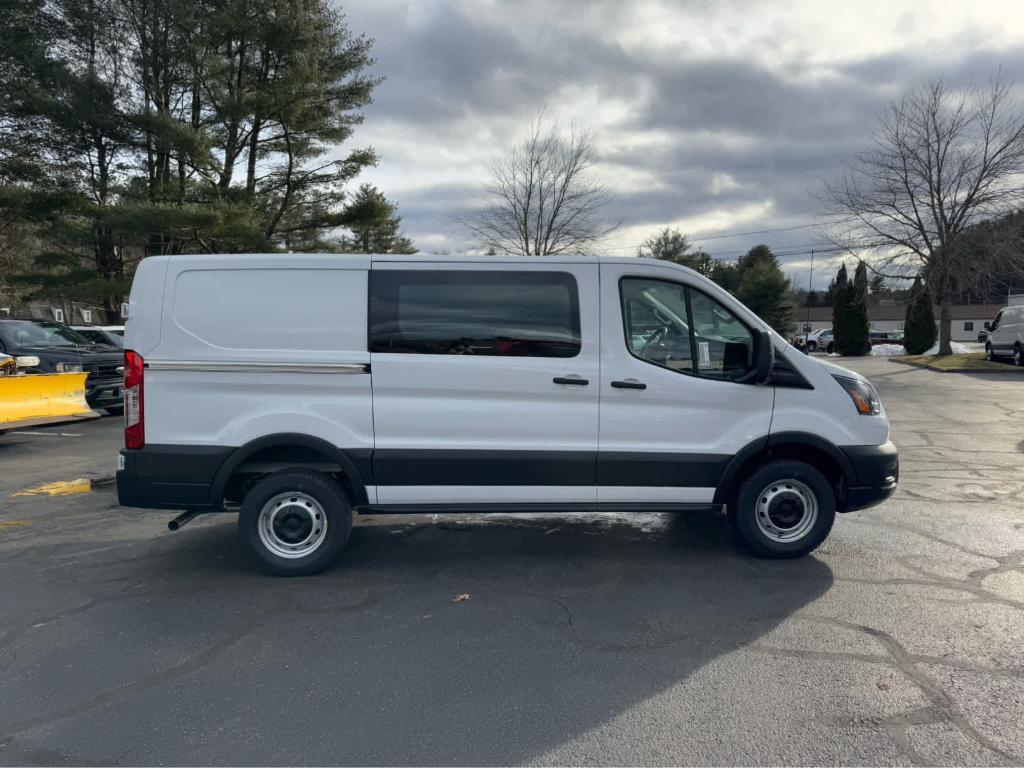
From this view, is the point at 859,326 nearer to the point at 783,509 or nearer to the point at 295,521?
the point at 783,509

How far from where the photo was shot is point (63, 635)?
3787 mm

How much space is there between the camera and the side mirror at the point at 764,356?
4.54 meters

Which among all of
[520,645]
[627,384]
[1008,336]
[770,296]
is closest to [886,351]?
[770,296]

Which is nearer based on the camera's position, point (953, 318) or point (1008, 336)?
point (1008, 336)

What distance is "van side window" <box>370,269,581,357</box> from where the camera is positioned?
4492mm

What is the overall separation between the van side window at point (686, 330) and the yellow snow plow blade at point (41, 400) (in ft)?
28.6

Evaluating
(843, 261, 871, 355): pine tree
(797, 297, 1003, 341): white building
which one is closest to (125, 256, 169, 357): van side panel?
(843, 261, 871, 355): pine tree

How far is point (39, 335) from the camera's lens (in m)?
12.4

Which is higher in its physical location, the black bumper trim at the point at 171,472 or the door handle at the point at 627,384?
the door handle at the point at 627,384

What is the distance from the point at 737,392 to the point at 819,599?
1402 mm

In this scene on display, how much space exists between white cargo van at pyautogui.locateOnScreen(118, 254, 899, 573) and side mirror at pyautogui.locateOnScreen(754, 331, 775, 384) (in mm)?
11

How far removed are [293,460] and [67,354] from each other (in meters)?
9.44

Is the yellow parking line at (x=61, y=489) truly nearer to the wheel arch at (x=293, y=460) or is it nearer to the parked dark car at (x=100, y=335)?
the wheel arch at (x=293, y=460)

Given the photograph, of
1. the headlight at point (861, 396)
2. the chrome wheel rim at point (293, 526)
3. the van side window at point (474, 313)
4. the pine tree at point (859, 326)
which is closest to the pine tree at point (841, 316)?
the pine tree at point (859, 326)
